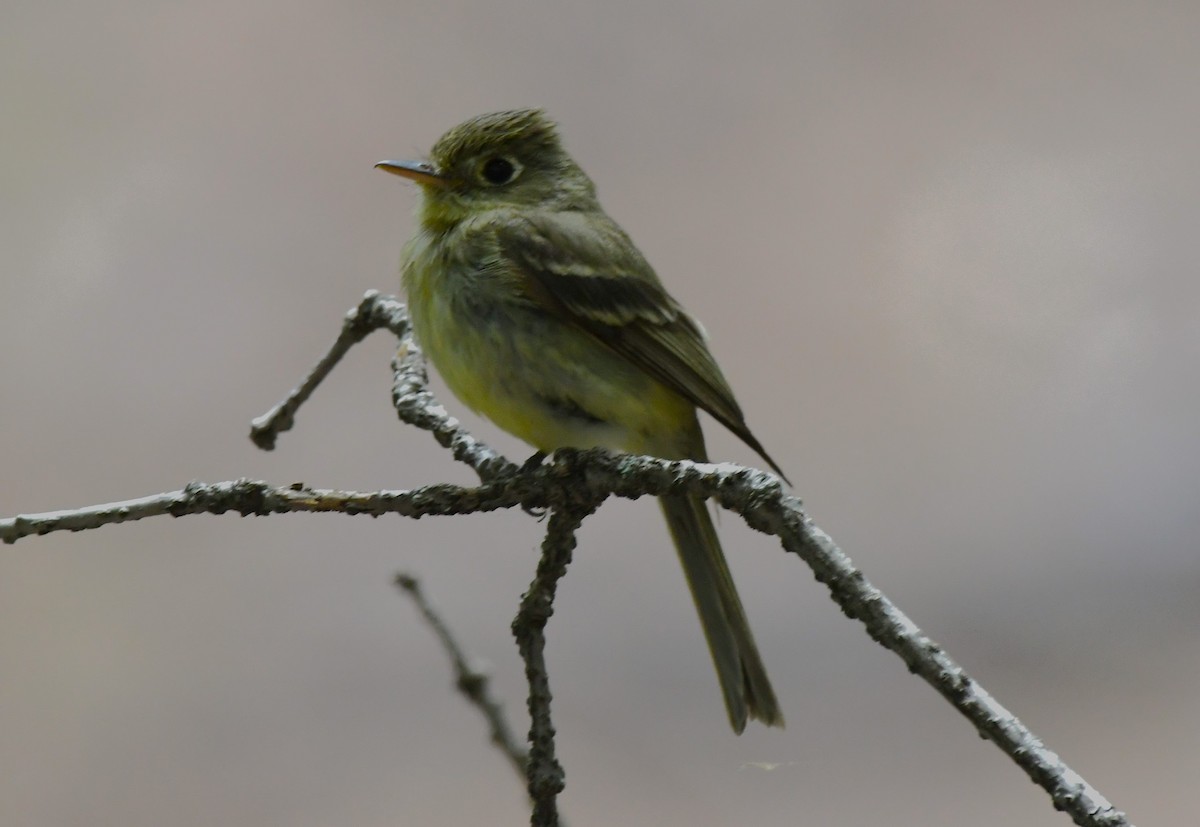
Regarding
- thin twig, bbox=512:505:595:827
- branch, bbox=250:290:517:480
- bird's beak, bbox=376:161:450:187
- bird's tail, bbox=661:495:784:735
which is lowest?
thin twig, bbox=512:505:595:827

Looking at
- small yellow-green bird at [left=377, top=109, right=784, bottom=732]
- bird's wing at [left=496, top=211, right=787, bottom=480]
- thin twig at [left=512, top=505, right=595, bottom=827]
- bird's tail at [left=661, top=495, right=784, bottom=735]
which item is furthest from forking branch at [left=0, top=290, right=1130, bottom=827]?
bird's tail at [left=661, top=495, right=784, bottom=735]

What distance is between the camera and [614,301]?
2.24 m

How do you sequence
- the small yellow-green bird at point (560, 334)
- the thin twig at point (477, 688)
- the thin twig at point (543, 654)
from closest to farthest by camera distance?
1. the thin twig at point (543, 654)
2. the thin twig at point (477, 688)
3. the small yellow-green bird at point (560, 334)

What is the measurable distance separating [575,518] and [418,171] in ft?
2.65

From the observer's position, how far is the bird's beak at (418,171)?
2.24 meters

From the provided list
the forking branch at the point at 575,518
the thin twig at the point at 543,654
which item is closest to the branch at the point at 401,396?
the forking branch at the point at 575,518

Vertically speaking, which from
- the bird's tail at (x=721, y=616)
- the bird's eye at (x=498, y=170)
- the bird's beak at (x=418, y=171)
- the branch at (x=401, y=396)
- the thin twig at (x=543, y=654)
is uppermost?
the bird's eye at (x=498, y=170)

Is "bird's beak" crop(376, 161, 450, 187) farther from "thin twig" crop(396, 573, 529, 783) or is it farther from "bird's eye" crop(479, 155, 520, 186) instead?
"thin twig" crop(396, 573, 529, 783)

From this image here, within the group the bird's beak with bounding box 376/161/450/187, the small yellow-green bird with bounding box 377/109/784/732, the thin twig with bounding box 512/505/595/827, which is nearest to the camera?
the thin twig with bounding box 512/505/595/827

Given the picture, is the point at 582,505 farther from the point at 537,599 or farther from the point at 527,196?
the point at 527,196

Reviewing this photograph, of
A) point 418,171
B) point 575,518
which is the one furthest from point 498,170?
point 575,518

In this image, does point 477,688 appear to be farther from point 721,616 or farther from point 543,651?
point 721,616

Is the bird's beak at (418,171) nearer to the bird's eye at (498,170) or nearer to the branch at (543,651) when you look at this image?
the bird's eye at (498,170)

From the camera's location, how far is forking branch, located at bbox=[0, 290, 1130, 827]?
117 centimetres
